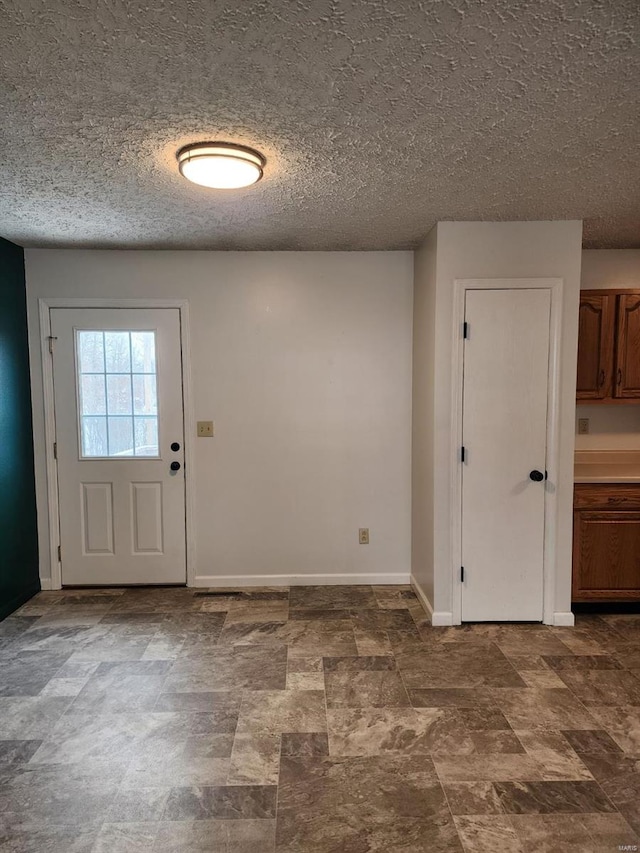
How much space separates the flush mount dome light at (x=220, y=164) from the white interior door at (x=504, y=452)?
4.83 ft

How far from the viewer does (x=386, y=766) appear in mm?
1862

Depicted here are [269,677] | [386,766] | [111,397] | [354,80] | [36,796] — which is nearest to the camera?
[354,80]

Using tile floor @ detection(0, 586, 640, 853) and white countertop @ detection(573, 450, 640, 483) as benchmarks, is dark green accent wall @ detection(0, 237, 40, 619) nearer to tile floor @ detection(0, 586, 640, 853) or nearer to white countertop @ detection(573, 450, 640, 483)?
tile floor @ detection(0, 586, 640, 853)

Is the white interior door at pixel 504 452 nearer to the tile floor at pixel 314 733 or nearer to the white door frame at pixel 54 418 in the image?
the tile floor at pixel 314 733

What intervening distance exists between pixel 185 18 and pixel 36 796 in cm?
255

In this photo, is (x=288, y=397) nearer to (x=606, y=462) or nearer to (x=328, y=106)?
(x=328, y=106)

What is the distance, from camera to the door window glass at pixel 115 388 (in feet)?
11.4

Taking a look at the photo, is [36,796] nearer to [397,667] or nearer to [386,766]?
[386,766]

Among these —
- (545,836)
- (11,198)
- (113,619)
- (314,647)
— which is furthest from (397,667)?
(11,198)

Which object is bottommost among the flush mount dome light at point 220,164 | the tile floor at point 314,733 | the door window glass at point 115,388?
the tile floor at point 314,733

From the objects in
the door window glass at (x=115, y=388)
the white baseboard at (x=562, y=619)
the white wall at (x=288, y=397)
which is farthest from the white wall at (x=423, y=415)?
the door window glass at (x=115, y=388)

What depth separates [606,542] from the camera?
3109mm

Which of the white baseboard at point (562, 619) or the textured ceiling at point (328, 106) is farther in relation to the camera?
the white baseboard at point (562, 619)

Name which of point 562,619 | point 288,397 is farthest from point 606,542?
point 288,397
